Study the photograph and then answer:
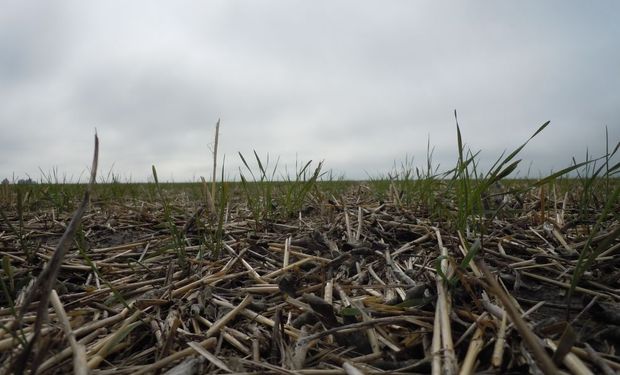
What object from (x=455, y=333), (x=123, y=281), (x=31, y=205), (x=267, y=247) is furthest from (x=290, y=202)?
(x=31, y=205)

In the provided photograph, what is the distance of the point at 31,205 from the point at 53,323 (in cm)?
302

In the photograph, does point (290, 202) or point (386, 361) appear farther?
point (290, 202)

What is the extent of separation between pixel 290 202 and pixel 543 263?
5.96 ft

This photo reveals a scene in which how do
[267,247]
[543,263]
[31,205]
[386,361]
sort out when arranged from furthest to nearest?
[31,205] < [267,247] < [543,263] < [386,361]

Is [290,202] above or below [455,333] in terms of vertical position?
above

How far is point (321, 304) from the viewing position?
3.59ft

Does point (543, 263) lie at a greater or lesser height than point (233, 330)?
greater

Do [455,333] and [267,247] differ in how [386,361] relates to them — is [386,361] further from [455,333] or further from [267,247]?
[267,247]

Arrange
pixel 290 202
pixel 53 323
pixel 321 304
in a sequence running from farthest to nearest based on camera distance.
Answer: pixel 290 202
pixel 53 323
pixel 321 304

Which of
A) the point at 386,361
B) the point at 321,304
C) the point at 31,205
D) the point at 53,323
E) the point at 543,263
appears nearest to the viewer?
the point at 386,361

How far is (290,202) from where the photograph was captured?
9.37 ft

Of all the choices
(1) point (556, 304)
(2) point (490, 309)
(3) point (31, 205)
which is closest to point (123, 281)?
(2) point (490, 309)

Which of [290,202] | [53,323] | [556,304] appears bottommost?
[53,323]

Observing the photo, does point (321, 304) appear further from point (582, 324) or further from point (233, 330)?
point (582, 324)
